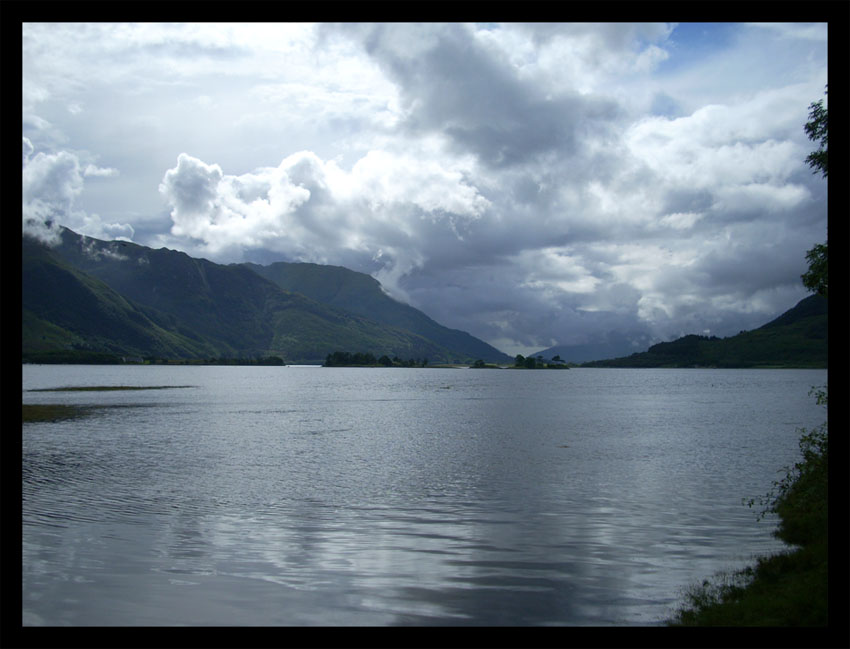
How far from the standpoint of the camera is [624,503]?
121ft

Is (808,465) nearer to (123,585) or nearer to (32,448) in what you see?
(123,585)

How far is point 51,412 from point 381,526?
3290 inches

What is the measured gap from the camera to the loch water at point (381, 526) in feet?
66.1

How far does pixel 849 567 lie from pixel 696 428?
8218cm

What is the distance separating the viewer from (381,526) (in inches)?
1224

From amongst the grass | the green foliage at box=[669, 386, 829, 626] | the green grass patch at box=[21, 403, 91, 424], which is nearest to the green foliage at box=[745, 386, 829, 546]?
the green foliage at box=[669, 386, 829, 626]

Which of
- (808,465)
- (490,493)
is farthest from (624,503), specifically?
(808,465)

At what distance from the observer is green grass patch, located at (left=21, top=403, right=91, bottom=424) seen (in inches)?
3403

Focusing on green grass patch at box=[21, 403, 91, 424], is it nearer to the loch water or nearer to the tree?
the loch water

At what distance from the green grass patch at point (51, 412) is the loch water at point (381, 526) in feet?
57.0

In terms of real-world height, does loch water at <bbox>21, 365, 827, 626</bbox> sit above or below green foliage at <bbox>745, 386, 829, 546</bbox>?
below

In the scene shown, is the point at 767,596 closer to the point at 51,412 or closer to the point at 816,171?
the point at 816,171

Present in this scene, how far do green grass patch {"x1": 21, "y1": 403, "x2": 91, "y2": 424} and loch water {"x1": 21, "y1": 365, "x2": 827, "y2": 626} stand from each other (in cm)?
1737

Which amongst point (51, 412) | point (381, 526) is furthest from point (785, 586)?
point (51, 412)
